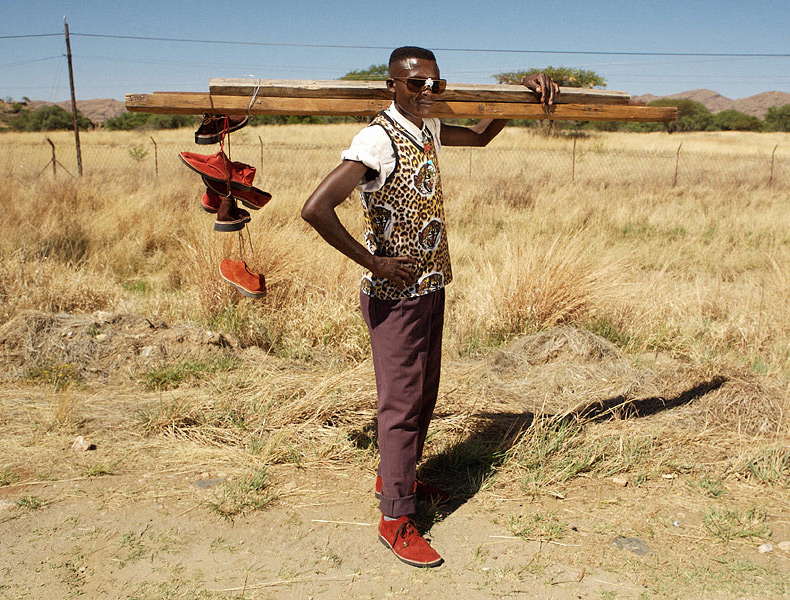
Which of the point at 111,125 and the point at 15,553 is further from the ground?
the point at 111,125

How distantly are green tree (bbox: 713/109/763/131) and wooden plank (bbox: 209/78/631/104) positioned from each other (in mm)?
60582

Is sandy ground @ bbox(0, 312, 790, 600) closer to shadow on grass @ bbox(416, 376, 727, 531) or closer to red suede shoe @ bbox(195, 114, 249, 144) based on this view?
shadow on grass @ bbox(416, 376, 727, 531)

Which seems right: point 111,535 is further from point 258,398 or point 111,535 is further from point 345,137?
point 345,137

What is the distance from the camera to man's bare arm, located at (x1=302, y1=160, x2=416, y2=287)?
7.74 ft

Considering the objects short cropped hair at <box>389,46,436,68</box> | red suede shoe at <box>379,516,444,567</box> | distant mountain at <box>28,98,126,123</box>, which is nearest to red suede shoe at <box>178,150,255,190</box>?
short cropped hair at <box>389,46,436,68</box>

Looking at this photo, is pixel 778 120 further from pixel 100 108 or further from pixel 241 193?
pixel 100 108

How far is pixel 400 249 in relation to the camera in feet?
8.37

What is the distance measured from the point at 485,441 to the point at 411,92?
1903 millimetres

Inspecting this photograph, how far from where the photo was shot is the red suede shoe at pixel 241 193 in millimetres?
3062

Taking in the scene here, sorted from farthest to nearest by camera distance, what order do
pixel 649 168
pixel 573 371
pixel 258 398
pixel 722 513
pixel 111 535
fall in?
pixel 649 168, pixel 573 371, pixel 258 398, pixel 722 513, pixel 111 535

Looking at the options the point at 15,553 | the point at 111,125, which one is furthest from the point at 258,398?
the point at 111,125

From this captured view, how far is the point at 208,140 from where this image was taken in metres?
3.04

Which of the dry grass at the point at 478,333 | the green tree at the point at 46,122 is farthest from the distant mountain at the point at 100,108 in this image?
the dry grass at the point at 478,333

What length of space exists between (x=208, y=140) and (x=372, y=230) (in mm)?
964
